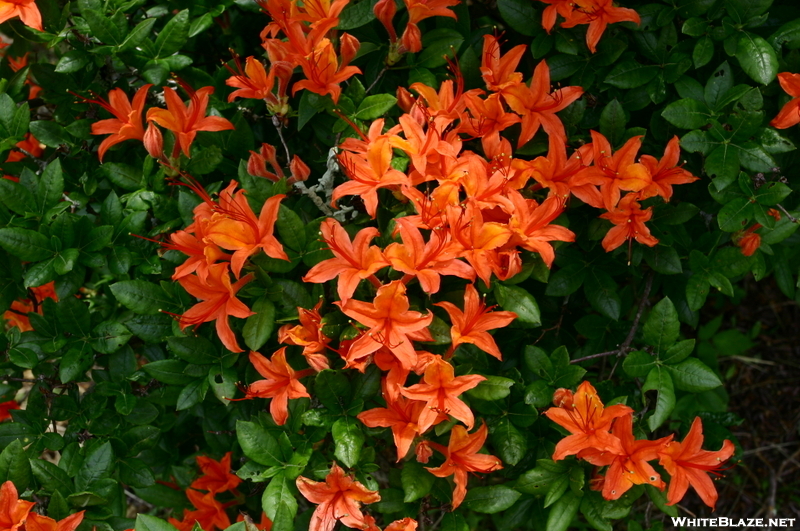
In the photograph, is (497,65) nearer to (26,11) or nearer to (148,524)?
(26,11)

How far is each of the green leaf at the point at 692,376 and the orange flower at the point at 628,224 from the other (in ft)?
1.15

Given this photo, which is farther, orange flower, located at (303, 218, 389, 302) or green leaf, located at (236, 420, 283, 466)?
green leaf, located at (236, 420, 283, 466)

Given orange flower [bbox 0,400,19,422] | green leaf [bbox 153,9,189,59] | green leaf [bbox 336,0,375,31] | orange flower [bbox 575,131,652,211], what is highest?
green leaf [bbox 336,0,375,31]

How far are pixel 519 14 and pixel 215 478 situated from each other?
5.78ft

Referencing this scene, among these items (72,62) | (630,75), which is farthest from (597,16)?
(72,62)

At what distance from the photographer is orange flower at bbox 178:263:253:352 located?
182 centimetres

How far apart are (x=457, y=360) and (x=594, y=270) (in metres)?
0.55

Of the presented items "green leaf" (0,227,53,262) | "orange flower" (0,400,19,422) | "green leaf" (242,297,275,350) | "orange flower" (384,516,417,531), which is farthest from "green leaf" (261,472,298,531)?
"orange flower" (0,400,19,422)

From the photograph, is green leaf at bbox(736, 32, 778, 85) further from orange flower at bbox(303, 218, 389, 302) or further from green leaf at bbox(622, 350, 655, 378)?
orange flower at bbox(303, 218, 389, 302)

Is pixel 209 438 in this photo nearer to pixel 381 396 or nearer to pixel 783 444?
pixel 381 396

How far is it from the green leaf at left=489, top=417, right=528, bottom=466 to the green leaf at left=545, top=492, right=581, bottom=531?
0.17 metres

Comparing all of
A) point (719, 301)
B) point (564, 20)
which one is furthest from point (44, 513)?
point (719, 301)

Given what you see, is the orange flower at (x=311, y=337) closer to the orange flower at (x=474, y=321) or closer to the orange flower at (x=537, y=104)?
the orange flower at (x=474, y=321)

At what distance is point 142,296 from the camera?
6.72 feet
